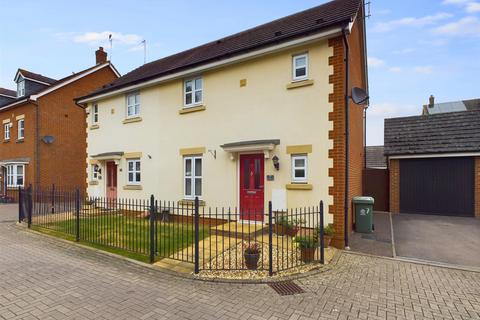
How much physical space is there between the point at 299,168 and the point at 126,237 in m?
5.32

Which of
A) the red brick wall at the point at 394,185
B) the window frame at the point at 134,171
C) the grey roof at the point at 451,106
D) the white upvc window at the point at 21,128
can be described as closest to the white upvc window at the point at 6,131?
the white upvc window at the point at 21,128

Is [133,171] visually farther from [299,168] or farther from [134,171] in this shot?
[299,168]

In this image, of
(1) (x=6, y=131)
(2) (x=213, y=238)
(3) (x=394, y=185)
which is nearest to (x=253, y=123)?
(2) (x=213, y=238)

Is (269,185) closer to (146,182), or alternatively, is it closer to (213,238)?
(213,238)

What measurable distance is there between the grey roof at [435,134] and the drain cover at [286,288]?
35.8 ft

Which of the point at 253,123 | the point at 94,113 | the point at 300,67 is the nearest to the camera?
the point at 300,67

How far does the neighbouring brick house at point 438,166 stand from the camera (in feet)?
40.8

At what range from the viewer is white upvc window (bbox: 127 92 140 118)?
13.4 metres

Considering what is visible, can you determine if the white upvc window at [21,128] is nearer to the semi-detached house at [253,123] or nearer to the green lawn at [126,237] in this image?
the semi-detached house at [253,123]

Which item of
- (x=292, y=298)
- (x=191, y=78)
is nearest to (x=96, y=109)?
(x=191, y=78)

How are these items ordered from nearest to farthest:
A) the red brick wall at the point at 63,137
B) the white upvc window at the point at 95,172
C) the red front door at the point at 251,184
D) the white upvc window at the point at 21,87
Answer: the red front door at the point at 251,184
the white upvc window at the point at 95,172
the red brick wall at the point at 63,137
the white upvc window at the point at 21,87

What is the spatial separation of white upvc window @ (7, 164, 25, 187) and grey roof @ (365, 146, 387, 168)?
990 inches

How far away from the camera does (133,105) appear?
13.6 meters

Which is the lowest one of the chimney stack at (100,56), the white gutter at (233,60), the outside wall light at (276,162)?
the outside wall light at (276,162)
